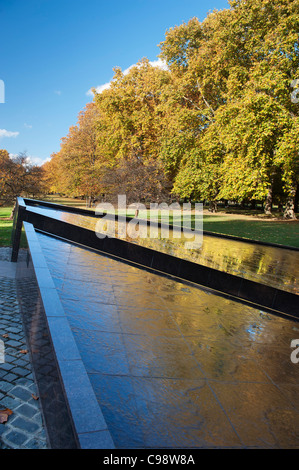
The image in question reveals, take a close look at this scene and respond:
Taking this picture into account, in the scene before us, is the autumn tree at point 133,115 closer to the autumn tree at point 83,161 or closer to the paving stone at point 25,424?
the autumn tree at point 83,161

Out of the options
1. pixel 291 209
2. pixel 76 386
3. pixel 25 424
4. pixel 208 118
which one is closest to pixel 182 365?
pixel 76 386

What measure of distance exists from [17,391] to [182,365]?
1.81 m

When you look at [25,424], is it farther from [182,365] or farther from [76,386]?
[182,365]

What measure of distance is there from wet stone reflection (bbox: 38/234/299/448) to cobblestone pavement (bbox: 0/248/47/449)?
674mm

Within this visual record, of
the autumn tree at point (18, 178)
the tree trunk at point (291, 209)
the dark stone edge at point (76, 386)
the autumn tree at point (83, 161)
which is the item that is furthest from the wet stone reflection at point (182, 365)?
the autumn tree at point (83, 161)

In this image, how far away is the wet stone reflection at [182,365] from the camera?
93.0 inches

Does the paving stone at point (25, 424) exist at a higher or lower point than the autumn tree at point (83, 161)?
lower

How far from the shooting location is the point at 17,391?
321cm

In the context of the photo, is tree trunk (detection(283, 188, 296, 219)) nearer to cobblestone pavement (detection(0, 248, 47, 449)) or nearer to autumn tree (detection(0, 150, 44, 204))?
autumn tree (detection(0, 150, 44, 204))

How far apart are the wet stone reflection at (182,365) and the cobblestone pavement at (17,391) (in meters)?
0.67

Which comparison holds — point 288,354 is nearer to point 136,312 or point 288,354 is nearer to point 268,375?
point 268,375

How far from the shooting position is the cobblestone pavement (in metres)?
2.57

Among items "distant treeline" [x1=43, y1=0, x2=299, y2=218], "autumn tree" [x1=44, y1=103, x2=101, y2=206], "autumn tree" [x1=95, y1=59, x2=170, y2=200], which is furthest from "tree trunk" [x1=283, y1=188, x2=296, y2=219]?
"autumn tree" [x1=44, y1=103, x2=101, y2=206]
